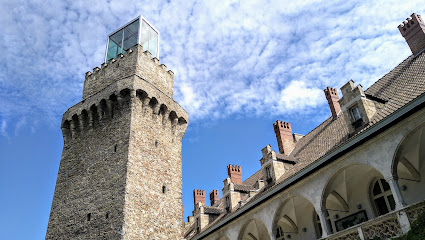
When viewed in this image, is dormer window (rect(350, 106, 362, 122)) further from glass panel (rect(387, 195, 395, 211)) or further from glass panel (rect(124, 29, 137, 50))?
glass panel (rect(124, 29, 137, 50))

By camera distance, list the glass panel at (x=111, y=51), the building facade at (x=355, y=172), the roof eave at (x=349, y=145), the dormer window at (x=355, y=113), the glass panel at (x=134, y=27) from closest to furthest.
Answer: the roof eave at (x=349, y=145) < the building facade at (x=355, y=172) < the dormer window at (x=355, y=113) < the glass panel at (x=134, y=27) < the glass panel at (x=111, y=51)

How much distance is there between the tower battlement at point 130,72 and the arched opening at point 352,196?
14.9 meters

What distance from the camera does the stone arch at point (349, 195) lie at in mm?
14734

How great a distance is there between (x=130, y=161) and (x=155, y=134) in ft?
11.0

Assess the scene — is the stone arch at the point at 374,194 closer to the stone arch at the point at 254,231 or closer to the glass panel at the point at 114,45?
the stone arch at the point at 254,231

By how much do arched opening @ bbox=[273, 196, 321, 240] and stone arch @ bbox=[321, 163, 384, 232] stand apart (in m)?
1.23

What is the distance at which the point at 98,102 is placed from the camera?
23688 millimetres

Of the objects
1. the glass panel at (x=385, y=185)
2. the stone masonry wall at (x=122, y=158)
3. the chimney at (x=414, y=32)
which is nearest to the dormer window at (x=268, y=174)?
the glass panel at (x=385, y=185)

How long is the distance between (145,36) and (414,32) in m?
19.0

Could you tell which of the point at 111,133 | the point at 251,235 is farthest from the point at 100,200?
the point at 251,235

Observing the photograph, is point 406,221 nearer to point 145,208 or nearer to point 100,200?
point 145,208

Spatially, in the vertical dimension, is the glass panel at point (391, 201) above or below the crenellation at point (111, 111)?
below

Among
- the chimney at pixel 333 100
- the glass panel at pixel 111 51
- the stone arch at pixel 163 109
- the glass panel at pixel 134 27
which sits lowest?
the chimney at pixel 333 100

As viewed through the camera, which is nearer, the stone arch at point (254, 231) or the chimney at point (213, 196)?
the stone arch at point (254, 231)
